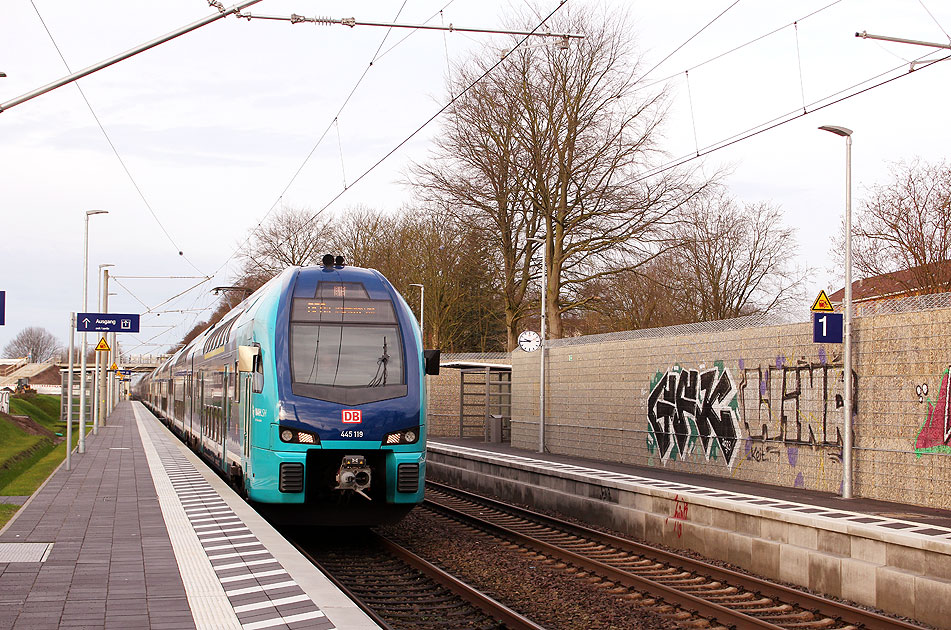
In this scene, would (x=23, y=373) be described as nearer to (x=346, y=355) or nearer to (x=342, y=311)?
(x=342, y=311)

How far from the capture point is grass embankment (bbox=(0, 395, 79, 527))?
18.8 m

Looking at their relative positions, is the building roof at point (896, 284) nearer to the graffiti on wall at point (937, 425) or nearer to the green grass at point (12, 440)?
the graffiti on wall at point (937, 425)

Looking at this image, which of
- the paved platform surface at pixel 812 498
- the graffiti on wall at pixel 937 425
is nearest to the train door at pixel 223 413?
the paved platform surface at pixel 812 498

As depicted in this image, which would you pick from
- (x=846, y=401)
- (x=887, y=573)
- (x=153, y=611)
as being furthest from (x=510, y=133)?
(x=153, y=611)

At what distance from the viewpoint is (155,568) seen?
370 inches

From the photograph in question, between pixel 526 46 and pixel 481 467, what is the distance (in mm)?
16693

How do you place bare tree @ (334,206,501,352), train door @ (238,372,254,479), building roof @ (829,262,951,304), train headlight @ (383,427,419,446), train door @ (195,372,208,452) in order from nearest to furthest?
train headlight @ (383,427,419,446)
train door @ (238,372,254,479)
train door @ (195,372,208,452)
building roof @ (829,262,951,304)
bare tree @ (334,206,501,352)

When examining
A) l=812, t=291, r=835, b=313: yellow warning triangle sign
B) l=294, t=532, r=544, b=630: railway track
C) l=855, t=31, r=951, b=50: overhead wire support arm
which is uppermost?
l=855, t=31, r=951, b=50: overhead wire support arm

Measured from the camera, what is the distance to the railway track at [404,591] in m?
9.08

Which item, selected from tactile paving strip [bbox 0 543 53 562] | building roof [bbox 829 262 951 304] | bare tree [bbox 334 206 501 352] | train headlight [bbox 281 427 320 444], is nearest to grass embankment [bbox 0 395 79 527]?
tactile paving strip [bbox 0 543 53 562]

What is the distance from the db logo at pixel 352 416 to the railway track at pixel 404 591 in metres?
1.69

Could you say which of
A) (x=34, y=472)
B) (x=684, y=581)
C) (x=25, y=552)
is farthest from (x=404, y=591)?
(x=34, y=472)

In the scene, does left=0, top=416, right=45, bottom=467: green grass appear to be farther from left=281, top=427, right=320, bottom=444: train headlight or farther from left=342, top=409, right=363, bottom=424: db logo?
left=342, top=409, right=363, bottom=424: db logo

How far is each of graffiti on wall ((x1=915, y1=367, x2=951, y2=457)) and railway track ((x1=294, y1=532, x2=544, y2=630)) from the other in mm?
7466
